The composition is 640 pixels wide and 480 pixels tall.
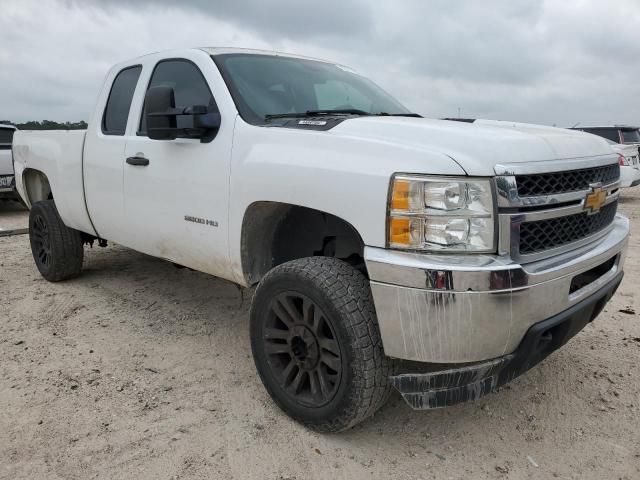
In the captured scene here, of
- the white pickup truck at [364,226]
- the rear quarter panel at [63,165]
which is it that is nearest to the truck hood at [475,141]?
the white pickup truck at [364,226]

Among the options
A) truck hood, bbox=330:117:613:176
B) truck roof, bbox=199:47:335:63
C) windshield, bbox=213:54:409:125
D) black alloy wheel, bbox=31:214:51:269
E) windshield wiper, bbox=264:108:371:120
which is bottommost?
black alloy wheel, bbox=31:214:51:269

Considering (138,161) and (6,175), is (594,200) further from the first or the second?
(6,175)

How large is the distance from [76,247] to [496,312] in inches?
164

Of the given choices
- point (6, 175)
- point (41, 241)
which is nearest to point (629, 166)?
point (41, 241)

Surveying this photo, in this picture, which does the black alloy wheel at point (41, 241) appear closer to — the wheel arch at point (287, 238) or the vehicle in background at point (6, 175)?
the wheel arch at point (287, 238)

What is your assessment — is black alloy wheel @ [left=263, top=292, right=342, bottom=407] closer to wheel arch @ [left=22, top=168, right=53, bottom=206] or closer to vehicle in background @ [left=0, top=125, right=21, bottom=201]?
wheel arch @ [left=22, top=168, right=53, bottom=206]

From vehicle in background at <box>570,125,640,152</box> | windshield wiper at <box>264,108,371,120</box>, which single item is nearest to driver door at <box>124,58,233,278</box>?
windshield wiper at <box>264,108,371,120</box>

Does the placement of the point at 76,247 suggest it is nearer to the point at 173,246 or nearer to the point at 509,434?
the point at 173,246

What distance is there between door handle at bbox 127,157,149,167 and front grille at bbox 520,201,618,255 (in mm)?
2398

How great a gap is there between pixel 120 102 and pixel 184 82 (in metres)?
0.91

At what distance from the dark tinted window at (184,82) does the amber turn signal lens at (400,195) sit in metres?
1.42

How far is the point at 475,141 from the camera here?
214 cm

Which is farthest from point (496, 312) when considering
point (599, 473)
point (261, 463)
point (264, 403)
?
point (264, 403)

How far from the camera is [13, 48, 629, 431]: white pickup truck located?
2.05m
